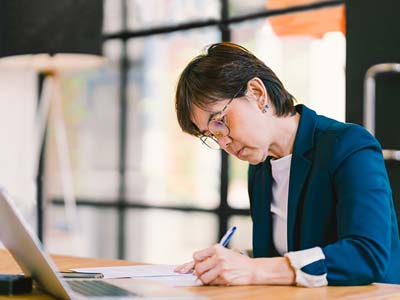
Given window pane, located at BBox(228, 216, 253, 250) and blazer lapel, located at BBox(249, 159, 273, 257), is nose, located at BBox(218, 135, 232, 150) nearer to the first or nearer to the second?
blazer lapel, located at BBox(249, 159, 273, 257)

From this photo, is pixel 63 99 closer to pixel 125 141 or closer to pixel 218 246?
pixel 125 141

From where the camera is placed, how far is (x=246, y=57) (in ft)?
6.24

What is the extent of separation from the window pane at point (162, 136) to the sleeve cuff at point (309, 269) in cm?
320

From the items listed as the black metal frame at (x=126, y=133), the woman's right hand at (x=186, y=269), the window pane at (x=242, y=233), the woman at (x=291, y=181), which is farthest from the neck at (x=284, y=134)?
the window pane at (x=242, y=233)

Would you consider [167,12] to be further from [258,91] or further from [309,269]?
[309,269]

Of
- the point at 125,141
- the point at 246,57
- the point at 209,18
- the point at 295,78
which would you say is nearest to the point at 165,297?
the point at 246,57

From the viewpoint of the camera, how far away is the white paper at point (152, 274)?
1672 millimetres

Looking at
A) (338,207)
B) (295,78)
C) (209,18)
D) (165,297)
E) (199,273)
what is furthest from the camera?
(209,18)

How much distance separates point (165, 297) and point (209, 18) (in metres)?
3.67

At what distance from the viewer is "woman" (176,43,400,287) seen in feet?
5.41

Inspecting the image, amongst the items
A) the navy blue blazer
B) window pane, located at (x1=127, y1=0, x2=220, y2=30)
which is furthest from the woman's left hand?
window pane, located at (x1=127, y1=0, x2=220, y2=30)

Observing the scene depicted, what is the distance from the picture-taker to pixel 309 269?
1625mm

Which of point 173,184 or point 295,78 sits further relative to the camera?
point 173,184

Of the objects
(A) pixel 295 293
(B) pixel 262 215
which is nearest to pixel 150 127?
(B) pixel 262 215
